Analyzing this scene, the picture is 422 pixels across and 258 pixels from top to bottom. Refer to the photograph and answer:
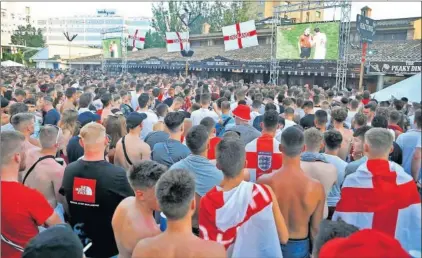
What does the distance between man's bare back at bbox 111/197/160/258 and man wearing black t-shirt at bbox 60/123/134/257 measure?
39 cm

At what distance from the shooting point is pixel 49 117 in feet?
20.8

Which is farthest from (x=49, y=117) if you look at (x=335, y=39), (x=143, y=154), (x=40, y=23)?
(x=40, y=23)

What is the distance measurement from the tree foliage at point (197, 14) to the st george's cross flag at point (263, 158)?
43.9m

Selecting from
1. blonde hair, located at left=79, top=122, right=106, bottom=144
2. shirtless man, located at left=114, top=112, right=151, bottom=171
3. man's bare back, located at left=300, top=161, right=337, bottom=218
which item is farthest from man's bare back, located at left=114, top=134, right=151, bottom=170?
man's bare back, located at left=300, top=161, right=337, bottom=218

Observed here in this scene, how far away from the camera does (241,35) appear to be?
58.6 feet

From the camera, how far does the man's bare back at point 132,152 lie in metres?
4.14

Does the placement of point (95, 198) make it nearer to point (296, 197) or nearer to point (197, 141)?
point (197, 141)

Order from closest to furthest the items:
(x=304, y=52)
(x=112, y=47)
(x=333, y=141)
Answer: (x=333, y=141), (x=304, y=52), (x=112, y=47)

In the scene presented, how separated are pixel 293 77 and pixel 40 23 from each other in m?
113

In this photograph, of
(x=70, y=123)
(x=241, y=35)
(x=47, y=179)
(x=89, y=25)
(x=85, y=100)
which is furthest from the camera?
(x=89, y=25)

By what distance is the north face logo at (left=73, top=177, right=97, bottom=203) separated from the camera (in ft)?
9.32

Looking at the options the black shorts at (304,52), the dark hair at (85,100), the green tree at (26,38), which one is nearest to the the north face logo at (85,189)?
the dark hair at (85,100)

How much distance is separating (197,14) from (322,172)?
49.5 m

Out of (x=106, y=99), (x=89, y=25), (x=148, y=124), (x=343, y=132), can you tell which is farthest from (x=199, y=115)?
(x=89, y=25)
